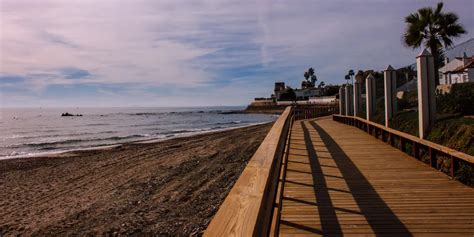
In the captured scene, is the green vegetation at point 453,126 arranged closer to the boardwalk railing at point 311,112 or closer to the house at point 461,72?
the boardwalk railing at point 311,112

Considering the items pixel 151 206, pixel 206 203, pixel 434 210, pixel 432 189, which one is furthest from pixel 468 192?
pixel 151 206

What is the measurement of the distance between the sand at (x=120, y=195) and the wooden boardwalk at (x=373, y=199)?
2327 millimetres

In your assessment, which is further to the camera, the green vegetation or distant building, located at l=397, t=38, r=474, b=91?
distant building, located at l=397, t=38, r=474, b=91

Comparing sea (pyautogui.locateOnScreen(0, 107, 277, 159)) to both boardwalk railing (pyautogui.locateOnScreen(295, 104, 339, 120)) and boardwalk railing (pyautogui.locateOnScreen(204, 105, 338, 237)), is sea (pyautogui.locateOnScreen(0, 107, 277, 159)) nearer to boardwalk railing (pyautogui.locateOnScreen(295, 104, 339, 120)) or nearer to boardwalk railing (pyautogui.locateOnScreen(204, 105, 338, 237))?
boardwalk railing (pyautogui.locateOnScreen(295, 104, 339, 120))

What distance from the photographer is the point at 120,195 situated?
10117 mm

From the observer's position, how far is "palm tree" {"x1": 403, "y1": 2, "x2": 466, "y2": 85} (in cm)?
1891

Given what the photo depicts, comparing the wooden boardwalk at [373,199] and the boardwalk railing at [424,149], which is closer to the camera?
the wooden boardwalk at [373,199]

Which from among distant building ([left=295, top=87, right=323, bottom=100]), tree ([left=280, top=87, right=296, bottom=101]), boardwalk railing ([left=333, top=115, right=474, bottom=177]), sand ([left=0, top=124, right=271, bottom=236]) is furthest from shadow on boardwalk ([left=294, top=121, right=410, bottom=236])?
distant building ([left=295, top=87, right=323, bottom=100])

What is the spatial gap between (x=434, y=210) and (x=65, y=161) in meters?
18.8

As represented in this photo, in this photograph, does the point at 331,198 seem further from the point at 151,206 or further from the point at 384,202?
the point at 151,206

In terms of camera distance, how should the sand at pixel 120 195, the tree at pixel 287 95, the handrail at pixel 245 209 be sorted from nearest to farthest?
the handrail at pixel 245 209, the sand at pixel 120 195, the tree at pixel 287 95

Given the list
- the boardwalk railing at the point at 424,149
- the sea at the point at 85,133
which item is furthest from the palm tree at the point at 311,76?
the boardwalk railing at the point at 424,149

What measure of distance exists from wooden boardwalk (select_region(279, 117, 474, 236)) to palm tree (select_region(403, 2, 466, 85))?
1368 centimetres

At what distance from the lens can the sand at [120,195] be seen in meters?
7.48
